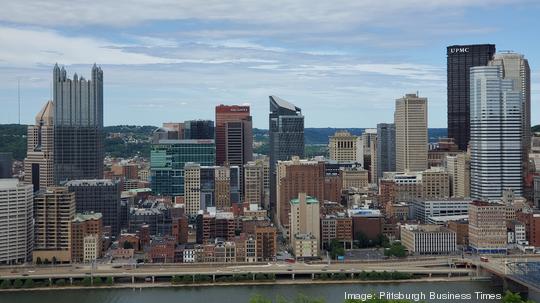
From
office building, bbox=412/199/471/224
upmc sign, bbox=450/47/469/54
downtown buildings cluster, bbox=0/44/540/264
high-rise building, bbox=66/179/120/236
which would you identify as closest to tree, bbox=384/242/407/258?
downtown buildings cluster, bbox=0/44/540/264

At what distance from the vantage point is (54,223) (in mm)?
28391

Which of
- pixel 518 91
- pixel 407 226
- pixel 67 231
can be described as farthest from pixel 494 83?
pixel 67 231

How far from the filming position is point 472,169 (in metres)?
38.5

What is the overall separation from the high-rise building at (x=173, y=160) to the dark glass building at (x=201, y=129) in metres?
6.94

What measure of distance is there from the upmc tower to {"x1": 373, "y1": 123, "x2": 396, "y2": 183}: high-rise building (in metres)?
4.88

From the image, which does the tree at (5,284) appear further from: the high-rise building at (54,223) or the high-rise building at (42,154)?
the high-rise building at (42,154)

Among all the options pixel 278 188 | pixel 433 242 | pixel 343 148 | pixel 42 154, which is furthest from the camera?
pixel 343 148

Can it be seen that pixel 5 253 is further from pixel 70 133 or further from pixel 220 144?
pixel 220 144

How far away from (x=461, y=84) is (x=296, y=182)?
906 inches

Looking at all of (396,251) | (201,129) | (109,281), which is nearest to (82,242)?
(109,281)

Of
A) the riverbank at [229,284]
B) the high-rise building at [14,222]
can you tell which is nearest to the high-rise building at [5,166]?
the high-rise building at [14,222]

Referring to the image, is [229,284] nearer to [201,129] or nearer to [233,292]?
[233,292]

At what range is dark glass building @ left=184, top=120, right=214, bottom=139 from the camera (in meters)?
52.1

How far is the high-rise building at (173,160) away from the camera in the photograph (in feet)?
144
